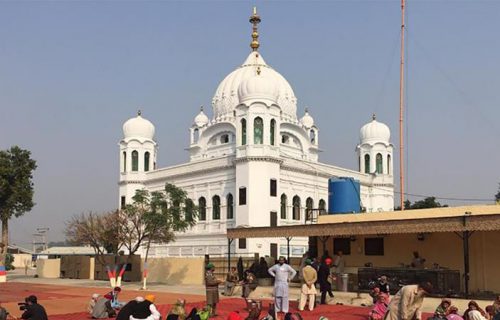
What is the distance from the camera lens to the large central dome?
52.2m

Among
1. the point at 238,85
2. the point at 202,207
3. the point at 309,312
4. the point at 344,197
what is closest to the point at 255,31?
the point at 238,85

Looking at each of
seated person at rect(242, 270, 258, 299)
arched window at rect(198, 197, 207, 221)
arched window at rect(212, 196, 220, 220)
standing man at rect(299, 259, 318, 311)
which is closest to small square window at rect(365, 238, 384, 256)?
seated person at rect(242, 270, 258, 299)

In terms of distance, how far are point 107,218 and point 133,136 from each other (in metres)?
19.0

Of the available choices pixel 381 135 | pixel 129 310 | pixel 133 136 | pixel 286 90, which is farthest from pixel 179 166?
pixel 129 310

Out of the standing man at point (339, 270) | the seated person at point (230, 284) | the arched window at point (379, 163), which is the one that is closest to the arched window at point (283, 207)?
the arched window at point (379, 163)

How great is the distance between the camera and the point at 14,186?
41.9 m

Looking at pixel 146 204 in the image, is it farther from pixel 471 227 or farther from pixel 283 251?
pixel 471 227

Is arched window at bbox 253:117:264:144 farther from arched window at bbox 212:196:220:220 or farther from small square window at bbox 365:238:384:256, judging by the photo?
small square window at bbox 365:238:384:256

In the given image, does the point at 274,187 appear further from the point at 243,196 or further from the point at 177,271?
the point at 177,271

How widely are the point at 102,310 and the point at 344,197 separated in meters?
14.7

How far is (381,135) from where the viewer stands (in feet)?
189

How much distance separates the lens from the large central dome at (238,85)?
2053 inches

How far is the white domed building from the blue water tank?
42.7ft

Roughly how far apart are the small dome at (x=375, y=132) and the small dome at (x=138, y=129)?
1941cm
